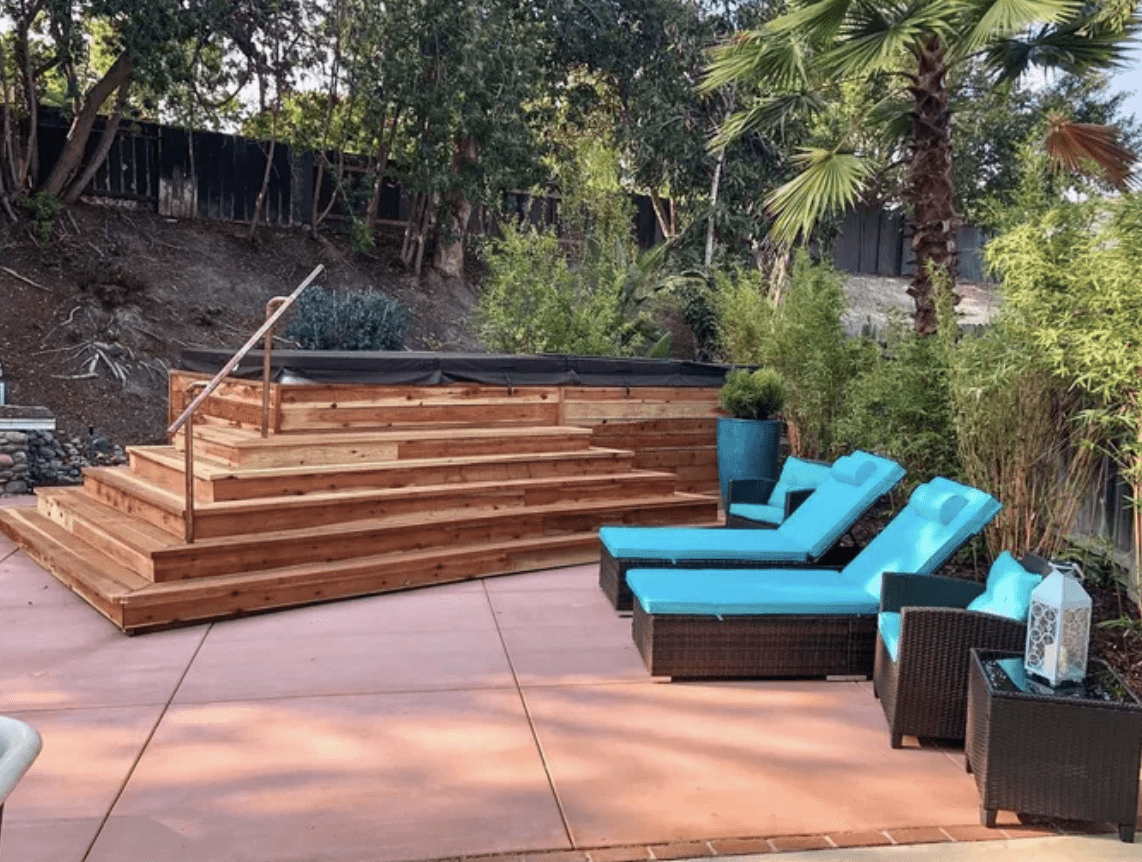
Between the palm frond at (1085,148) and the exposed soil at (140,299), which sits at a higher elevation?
the palm frond at (1085,148)

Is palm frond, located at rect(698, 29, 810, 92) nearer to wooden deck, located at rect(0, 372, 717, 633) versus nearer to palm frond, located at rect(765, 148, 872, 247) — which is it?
palm frond, located at rect(765, 148, 872, 247)

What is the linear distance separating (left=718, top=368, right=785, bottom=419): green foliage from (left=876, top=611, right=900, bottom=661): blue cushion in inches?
169

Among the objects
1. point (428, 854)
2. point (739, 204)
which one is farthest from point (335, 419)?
point (739, 204)

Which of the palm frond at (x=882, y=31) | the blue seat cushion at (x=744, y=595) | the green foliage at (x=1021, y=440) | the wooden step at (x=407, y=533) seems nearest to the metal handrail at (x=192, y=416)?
the wooden step at (x=407, y=533)

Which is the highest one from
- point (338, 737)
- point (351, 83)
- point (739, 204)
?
point (351, 83)

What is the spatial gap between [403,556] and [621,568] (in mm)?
1348

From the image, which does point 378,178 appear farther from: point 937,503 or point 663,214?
point 937,503

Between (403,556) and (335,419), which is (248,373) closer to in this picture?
(335,419)

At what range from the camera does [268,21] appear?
42.2 ft

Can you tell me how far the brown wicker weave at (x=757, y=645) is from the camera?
12.5 ft

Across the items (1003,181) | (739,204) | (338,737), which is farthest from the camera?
(1003,181)

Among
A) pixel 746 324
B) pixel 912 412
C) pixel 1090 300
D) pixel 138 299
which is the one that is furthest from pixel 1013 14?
pixel 138 299

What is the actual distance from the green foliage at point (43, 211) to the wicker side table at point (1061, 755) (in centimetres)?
1221

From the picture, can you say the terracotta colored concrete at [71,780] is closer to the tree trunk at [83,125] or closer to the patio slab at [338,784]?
the patio slab at [338,784]
